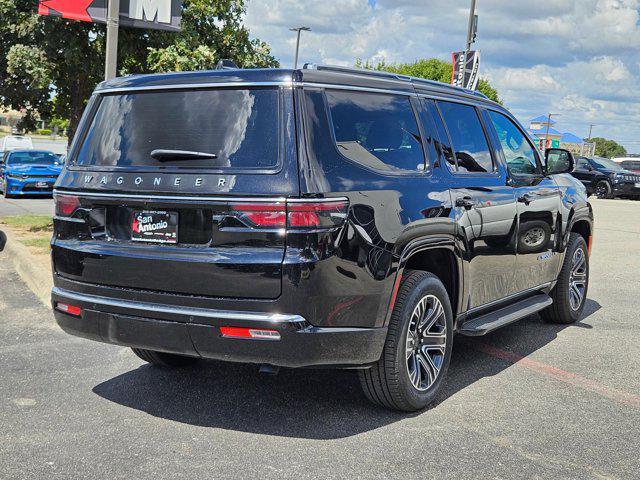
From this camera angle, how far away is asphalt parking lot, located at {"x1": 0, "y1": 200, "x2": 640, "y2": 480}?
3824 millimetres

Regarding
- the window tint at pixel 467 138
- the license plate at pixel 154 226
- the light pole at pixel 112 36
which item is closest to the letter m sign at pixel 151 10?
the light pole at pixel 112 36

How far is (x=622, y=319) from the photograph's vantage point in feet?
24.9

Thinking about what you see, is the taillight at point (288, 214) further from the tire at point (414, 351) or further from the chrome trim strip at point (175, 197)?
the tire at point (414, 351)

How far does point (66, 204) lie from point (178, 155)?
845 millimetres

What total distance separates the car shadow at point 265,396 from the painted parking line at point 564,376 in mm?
160

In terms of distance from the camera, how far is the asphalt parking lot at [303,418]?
382cm

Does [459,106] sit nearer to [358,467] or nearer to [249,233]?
[249,233]

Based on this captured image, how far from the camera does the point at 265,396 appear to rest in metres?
4.88

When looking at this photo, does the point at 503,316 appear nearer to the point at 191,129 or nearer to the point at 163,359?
the point at 163,359

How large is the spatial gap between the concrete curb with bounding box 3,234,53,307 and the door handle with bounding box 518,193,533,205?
4.37 m

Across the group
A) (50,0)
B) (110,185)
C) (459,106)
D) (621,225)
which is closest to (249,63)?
(50,0)

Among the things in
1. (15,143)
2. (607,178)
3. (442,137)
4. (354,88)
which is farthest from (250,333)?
(15,143)

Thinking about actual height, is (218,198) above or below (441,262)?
above

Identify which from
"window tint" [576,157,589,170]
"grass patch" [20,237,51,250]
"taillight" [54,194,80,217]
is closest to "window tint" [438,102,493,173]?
"taillight" [54,194,80,217]
